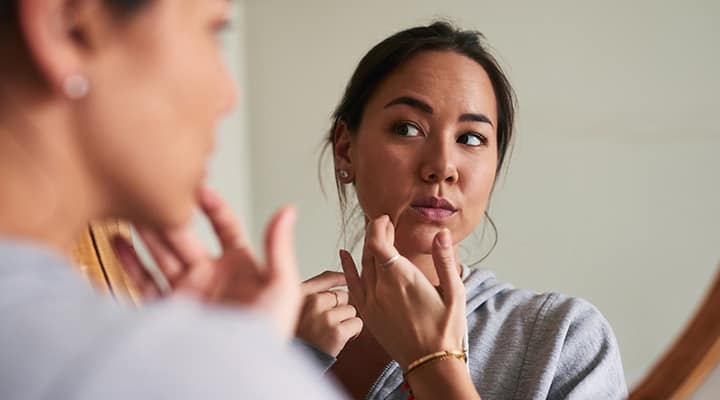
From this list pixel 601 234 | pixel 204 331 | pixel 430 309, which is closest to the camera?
pixel 204 331

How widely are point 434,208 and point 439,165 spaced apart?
48 millimetres

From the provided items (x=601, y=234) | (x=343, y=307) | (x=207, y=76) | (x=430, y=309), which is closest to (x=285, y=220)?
(x=207, y=76)

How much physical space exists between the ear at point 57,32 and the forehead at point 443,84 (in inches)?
24.5

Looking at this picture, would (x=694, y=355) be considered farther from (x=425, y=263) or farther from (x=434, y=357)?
(x=425, y=263)

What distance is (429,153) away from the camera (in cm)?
92

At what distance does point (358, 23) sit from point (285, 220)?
164 centimetres

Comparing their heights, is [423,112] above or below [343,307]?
above

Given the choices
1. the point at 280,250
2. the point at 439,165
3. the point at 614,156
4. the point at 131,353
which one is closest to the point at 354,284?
the point at 439,165

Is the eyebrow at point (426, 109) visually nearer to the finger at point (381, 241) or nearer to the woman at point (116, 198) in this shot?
the finger at point (381, 241)

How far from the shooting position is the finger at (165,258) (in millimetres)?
467

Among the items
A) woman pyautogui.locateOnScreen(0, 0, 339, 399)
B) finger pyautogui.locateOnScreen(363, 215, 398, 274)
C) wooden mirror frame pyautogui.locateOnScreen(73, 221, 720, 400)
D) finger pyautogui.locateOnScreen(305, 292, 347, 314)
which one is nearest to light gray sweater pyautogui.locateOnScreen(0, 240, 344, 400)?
woman pyautogui.locateOnScreen(0, 0, 339, 399)

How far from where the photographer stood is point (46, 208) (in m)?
0.36

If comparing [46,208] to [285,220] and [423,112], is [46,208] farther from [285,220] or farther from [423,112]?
[423,112]

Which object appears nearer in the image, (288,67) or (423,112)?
(423,112)
